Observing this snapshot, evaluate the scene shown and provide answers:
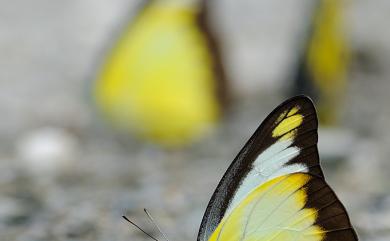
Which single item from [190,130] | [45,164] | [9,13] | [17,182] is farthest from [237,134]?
[9,13]

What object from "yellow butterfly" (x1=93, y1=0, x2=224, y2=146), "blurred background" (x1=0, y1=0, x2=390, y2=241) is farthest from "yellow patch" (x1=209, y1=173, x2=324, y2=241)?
"yellow butterfly" (x1=93, y1=0, x2=224, y2=146)

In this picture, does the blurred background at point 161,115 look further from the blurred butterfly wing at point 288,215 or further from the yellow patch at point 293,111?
the yellow patch at point 293,111

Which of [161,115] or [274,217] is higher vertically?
[161,115]

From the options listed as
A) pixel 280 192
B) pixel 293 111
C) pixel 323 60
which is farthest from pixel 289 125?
pixel 323 60

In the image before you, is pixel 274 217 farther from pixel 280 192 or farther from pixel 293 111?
pixel 293 111

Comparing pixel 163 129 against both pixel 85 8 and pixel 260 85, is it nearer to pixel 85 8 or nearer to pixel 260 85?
pixel 260 85

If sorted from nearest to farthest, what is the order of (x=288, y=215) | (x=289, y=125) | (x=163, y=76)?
(x=289, y=125) → (x=288, y=215) → (x=163, y=76)
